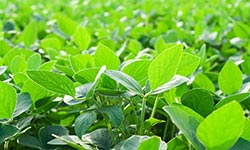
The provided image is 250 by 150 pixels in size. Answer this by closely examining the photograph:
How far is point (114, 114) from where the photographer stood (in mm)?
915

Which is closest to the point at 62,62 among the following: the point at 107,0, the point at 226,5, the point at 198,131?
the point at 198,131

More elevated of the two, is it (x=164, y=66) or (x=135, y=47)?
(x=164, y=66)

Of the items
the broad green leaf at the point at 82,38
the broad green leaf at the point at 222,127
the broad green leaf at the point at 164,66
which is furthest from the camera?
the broad green leaf at the point at 82,38

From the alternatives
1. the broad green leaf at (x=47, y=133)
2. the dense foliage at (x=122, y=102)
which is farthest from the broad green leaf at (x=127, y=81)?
the broad green leaf at (x=47, y=133)

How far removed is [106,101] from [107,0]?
290cm

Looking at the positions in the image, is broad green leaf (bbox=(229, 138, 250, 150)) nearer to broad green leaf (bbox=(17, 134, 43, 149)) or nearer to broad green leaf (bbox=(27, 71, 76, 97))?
broad green leaf (bbox=(27, 71, 76, 97))

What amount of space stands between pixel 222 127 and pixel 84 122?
34cm

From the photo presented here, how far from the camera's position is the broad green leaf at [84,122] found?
3.00 ft

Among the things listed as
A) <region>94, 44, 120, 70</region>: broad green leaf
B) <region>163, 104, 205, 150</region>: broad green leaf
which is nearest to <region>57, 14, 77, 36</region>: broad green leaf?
<region>94, 44, 120, 70</region>: broad green leaf

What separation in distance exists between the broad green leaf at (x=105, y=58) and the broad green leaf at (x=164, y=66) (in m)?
0.19

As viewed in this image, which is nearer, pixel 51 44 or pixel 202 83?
pixel 202 83

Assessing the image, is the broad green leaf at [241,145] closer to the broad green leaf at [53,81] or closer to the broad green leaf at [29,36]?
the broad green leaf at [53,81]

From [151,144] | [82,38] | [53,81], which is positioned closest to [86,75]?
[53,81]

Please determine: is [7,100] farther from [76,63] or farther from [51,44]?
[51,44]
